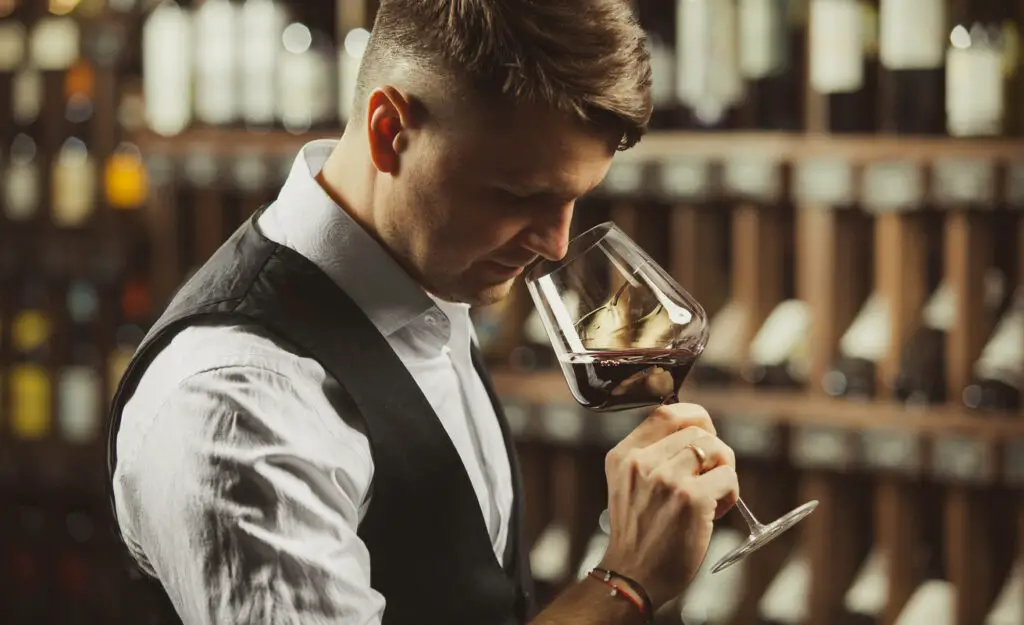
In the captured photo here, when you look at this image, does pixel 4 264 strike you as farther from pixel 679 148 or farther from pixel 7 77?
pixel 679 148

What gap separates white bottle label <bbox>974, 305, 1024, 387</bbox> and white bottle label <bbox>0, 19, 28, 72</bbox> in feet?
9.86

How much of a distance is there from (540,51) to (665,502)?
41cm

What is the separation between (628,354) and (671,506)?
0.18m

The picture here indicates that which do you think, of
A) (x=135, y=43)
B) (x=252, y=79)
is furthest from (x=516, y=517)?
(x=135, y=43)

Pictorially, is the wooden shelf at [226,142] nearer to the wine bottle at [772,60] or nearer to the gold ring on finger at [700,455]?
the wine bottle at [772,60]

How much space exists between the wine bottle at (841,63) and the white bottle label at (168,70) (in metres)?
1.64

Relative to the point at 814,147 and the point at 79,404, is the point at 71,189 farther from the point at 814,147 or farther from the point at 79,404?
the point at 814,147

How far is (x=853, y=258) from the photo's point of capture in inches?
99.8

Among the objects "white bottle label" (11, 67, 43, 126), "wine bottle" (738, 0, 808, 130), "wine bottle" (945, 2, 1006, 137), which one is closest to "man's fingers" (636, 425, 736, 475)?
"wine bottle" (945, 2, 1006, 137)

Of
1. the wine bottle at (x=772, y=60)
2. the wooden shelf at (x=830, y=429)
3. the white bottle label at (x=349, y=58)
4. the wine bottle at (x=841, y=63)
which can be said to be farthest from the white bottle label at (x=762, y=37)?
the white bottle label at (x=349, y=58)

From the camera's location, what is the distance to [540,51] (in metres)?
1.09

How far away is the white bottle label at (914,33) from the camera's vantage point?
237 cm

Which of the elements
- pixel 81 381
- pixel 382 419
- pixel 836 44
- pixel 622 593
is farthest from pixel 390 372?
pixel 81 381

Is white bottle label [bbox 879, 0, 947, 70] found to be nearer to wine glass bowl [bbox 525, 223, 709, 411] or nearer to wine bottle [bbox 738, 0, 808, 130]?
wine bottle [bbox 738, 0, 808, 130]
